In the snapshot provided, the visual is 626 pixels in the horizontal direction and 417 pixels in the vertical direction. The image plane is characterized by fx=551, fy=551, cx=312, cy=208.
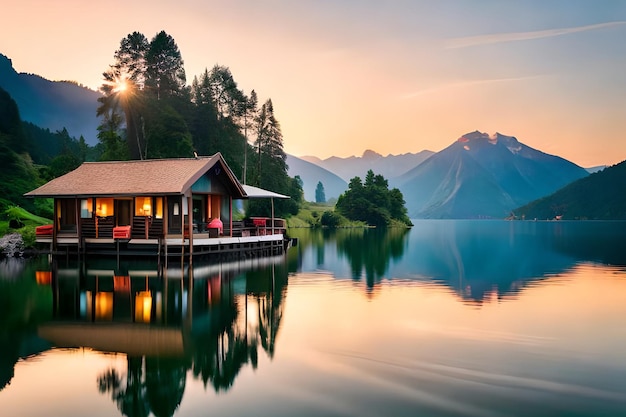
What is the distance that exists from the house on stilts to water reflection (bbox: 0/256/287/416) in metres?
6.65

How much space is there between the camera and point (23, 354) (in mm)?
14328

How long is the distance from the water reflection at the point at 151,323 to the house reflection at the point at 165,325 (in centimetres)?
2

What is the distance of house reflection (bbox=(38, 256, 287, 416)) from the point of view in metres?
12.3

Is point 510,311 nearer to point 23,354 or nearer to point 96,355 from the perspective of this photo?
point 96,355

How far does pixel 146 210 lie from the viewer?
41.6 metres

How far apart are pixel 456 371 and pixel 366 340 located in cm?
366

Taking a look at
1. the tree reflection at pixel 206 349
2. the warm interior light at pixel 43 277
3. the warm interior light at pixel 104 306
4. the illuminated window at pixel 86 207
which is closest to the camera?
the tree reflection at pixel 206 349

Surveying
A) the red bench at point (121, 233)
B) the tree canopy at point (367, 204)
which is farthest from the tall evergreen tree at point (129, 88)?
the tree canopy at point (367, 204)

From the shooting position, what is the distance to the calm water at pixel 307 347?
11016 millimetres

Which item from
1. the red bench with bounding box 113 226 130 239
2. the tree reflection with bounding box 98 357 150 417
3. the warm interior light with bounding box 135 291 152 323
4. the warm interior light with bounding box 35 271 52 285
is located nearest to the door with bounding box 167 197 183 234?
the red bench with bounding box 113 226 130 239

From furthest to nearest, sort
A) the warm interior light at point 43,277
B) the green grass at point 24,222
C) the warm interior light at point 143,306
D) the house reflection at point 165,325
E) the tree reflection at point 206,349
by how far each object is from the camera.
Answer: the green grass at point 24,222
the warm interior light at point 43,277
the warm interior light at point 143,306
the house reflection at point 165,325
the tree reflection at point 206,349

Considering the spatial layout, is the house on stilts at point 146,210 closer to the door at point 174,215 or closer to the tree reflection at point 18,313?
the door at point 174,215

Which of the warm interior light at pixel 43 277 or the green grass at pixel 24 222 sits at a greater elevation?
the green grass at pixel 24 222

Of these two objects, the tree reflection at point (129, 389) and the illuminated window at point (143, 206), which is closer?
the tree reflection at point (129, 389)
